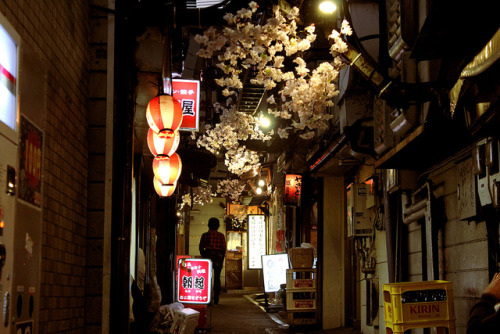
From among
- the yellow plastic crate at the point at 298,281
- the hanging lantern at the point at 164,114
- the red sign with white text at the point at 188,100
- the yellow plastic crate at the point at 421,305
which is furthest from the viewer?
the yellow plastic crate at the point at 298,281

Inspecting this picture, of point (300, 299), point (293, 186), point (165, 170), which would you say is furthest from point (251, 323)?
point (165, 170)

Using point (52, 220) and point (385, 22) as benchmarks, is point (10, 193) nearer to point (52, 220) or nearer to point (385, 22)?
point (52, 220)

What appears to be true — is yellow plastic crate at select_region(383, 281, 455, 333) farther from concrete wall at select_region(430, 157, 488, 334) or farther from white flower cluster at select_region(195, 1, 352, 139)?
white flower cluster at select_region(195, 1, 352, 139)

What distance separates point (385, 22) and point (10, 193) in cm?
849

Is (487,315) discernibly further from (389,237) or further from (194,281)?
(194,281)

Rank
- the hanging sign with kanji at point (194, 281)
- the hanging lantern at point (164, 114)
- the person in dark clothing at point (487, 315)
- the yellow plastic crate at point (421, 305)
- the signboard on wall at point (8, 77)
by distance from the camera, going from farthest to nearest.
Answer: the hanging sign with kanji at point (194, 281) < the hanging lantern at point (164, 114) < the yellow plastic crate at point (421, 305) < the person in dark clothing at point (487, 315) < the signboard on wall at point (8, 77)

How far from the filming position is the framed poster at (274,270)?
20.9m

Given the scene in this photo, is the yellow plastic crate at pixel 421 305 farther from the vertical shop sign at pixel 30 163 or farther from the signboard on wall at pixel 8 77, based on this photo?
the signboard on wall at pixel 8 77

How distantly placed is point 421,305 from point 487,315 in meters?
2.20

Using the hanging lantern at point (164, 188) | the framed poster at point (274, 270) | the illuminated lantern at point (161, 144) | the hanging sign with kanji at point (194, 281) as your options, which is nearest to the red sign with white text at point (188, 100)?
the hanging lantern at point (164, 188)

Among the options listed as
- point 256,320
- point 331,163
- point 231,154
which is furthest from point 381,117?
point 231,154

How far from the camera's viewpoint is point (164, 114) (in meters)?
9.12

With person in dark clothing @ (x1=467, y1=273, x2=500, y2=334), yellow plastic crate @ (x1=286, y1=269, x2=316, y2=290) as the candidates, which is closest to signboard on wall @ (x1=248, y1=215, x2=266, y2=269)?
yellow plastic crate @ (x1=286, y1=269, x2=316, y2=290)

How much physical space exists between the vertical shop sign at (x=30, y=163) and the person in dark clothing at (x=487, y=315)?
4.13 meters
